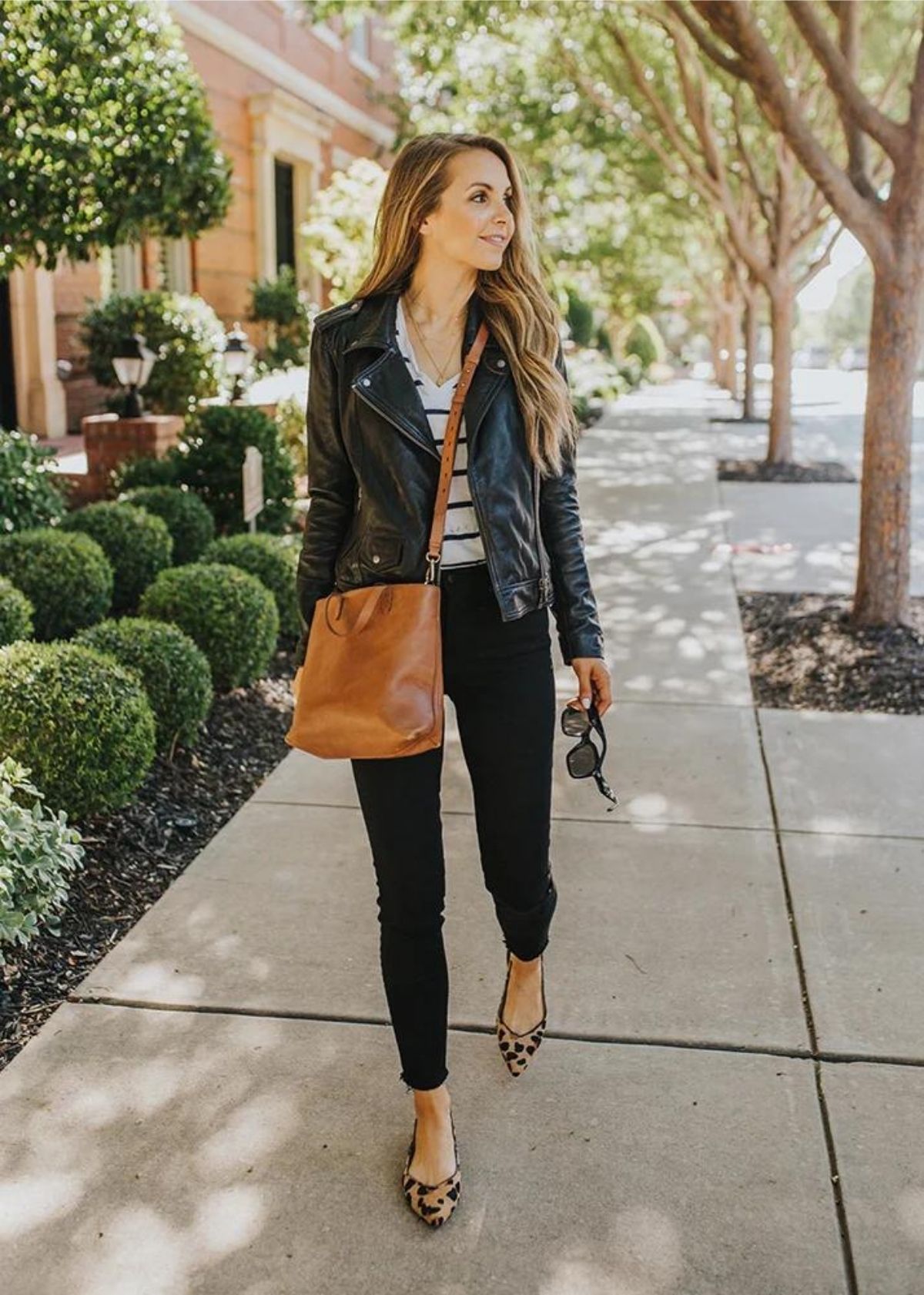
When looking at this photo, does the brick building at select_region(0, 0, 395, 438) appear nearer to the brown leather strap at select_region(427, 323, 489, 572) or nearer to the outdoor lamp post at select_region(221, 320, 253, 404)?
the outdoor lamp post at select_region(221, 320, 253, 404)

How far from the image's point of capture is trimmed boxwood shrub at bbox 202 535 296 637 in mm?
7148

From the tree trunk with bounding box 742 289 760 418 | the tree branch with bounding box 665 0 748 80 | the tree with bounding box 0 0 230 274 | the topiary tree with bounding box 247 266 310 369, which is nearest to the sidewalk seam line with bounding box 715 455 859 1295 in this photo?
the tree branch with bounding box 665 0 748 80

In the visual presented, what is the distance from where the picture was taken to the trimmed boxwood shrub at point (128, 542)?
717cm

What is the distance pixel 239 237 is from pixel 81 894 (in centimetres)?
1609

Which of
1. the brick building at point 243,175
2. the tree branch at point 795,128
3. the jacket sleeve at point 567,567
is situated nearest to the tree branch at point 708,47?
the tree branch at point 795,128

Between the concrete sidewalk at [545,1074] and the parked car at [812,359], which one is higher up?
the parked car at [812,359]

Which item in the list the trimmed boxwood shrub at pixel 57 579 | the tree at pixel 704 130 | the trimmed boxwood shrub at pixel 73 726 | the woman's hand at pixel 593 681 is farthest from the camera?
the tree at pixel 704 130

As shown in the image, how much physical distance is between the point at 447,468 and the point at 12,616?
10.7 ft

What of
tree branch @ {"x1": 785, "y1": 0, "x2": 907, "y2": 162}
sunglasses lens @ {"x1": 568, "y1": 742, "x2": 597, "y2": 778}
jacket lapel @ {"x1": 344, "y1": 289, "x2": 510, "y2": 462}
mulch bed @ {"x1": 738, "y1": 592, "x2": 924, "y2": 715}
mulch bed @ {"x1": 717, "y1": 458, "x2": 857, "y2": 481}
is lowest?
mulch bed @ {"x1": 738, "y1": 592, "x2": 924, "y2": 715}

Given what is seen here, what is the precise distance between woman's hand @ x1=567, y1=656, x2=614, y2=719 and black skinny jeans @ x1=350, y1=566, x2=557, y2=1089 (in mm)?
69

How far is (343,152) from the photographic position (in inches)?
908

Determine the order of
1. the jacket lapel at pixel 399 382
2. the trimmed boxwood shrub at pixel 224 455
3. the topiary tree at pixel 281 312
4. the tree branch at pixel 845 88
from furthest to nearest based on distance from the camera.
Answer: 1. the topiary tree at pixel 281 312
2. the trimmed boxwood shrub at pixel 224 455
3. the tree branch at pixel 845 88
4. the jacket lapel at pixel 399 382

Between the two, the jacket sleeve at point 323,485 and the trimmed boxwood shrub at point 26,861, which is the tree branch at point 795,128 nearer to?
the jacket sleeve at point 323,485

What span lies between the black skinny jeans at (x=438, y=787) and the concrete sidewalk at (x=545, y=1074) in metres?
0.37
